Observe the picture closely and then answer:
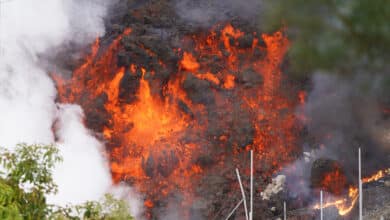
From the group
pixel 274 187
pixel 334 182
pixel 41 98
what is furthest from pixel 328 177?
pixel 41 98

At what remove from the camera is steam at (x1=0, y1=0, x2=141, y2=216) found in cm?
1555

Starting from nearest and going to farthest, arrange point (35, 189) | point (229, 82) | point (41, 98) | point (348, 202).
→ point (35, 189) < point (41, 98) < point (348, 202) < point (229, 82)

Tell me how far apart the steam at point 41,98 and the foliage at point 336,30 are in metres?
14.7

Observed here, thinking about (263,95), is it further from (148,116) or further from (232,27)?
(148,116)

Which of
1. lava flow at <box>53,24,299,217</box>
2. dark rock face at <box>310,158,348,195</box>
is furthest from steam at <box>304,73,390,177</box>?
lava flow at <box>53,24,299,217</box>

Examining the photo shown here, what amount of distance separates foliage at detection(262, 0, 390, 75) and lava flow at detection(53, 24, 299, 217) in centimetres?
1508

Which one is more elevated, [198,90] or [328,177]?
[198,90]

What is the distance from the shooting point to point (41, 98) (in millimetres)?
16234

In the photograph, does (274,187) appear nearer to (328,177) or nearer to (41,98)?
(328,177)

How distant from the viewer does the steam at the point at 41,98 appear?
51.0 ft

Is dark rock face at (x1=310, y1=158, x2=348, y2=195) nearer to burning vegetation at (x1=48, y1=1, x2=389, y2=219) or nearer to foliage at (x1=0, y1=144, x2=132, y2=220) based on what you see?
burning vegetation at (x1=48, y1=1, x2=389, y2=219)

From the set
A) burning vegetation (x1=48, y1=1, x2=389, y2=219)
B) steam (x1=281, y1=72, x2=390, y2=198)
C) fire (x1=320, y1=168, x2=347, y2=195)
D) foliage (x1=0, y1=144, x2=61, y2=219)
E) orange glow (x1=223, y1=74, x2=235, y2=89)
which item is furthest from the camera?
steam (x1=281, y1=72, x2=390, y2=198)

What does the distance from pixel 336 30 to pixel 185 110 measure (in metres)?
15.9

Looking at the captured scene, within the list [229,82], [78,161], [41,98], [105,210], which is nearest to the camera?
[105,210]
